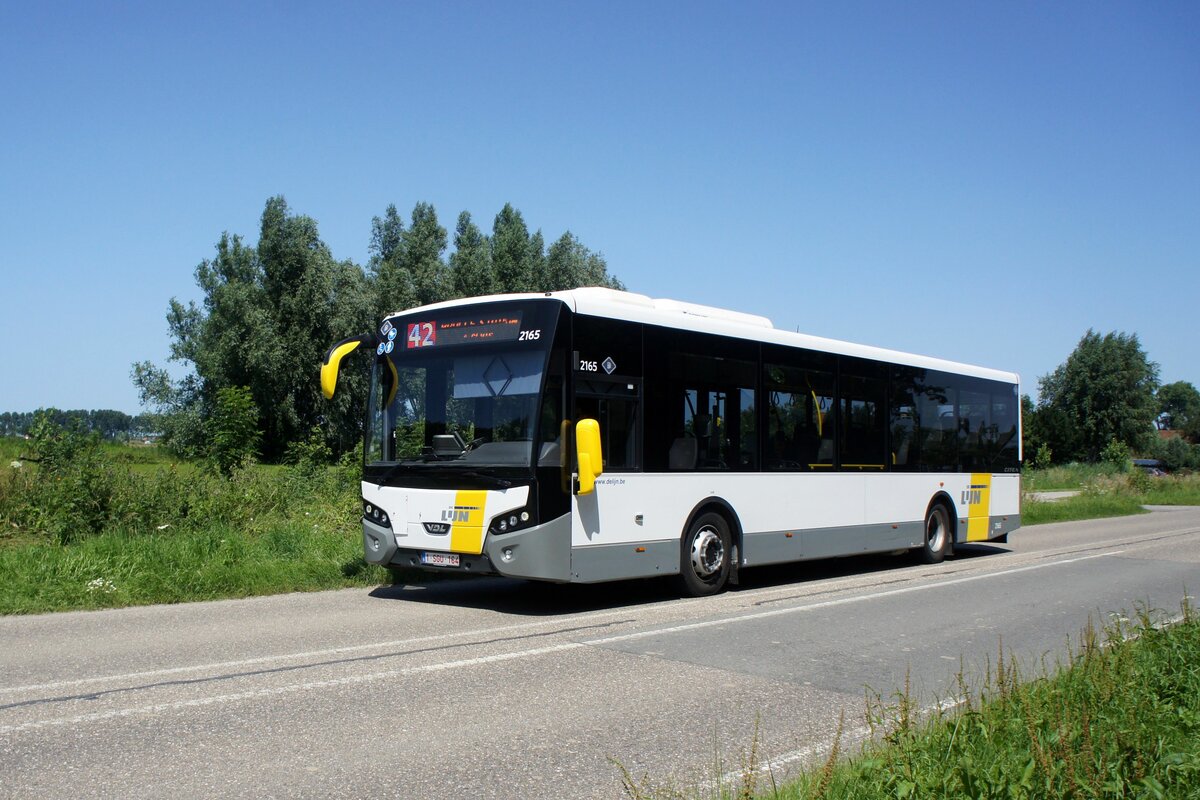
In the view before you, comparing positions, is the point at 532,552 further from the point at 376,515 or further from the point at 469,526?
the point at 376,515

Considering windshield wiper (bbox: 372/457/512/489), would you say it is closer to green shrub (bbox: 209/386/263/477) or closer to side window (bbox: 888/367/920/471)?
green shrub (bbox: 209/386/263/477)

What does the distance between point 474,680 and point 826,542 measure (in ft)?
26.5

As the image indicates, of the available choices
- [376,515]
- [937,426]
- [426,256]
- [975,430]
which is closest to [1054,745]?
[376,515]

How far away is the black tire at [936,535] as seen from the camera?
17.1m

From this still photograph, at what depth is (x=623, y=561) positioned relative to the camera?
11039 mm

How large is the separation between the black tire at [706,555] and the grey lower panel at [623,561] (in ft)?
0.82

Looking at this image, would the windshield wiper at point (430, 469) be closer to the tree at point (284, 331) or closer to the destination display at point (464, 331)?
the destination display at point (464, 331)

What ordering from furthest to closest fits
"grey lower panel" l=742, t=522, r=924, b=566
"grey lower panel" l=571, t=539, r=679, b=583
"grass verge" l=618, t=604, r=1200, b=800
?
"grey lower panel" l=742, t=522, r=924, b=566 < "grey lower panel" l=571, t=539, r=679, b=583 < "grass verge" l=618, t=604, r=1200, b=800

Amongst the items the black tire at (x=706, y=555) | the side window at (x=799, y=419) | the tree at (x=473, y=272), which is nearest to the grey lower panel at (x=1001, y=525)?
the side window at (x=799, y=419)

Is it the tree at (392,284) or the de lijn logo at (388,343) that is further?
the tree at (392,284)

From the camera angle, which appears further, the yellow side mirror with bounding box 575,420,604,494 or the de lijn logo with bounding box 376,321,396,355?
the de lijn logo with bounding box 376,321,396,355

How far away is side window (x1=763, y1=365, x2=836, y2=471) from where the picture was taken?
1342cm

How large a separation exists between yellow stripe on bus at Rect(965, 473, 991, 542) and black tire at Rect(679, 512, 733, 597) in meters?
7.31

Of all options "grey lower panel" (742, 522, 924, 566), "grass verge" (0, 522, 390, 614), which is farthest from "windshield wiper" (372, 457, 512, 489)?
"grey lower panel" (742, 522, 924, 566)
